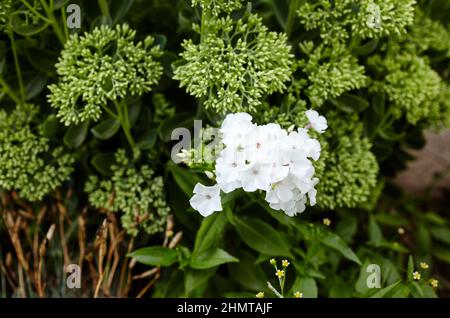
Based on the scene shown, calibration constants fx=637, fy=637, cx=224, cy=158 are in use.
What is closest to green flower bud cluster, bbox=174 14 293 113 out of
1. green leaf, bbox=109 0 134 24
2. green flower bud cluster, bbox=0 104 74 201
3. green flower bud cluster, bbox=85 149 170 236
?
green leaf, bbox=109 0 134 24

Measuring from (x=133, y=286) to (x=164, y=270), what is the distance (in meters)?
0.15

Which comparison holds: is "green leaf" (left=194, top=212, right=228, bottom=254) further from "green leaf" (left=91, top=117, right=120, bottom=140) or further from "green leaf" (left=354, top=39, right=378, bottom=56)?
"green leaf" (left=354, top=39, right=378, bottom=56)

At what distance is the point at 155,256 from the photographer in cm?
140

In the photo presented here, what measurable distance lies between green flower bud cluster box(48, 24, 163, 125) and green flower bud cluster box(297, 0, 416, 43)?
1.14ft

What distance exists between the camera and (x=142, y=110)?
1.56 metres

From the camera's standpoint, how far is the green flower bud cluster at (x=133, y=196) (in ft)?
4.97

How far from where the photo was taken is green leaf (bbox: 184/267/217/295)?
1.44 metres

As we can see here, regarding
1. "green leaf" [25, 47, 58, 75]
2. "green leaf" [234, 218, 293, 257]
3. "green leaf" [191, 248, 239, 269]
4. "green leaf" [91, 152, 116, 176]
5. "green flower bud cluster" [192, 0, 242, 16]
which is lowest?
"green leaf" [191, 248, 239, 269]

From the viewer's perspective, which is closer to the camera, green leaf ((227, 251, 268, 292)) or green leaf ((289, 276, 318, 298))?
green leaf ((289, 276, 318, 298))

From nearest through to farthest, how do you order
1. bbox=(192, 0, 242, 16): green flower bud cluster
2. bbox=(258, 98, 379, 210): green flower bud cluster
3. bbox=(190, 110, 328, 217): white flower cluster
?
bbox=(190, 110, 328, 217): white flower cluster → bbox=(192, 0, 242, 16): green flower bud cluster → bbox=(258, 98, 379, 210): green flower bud cluster
